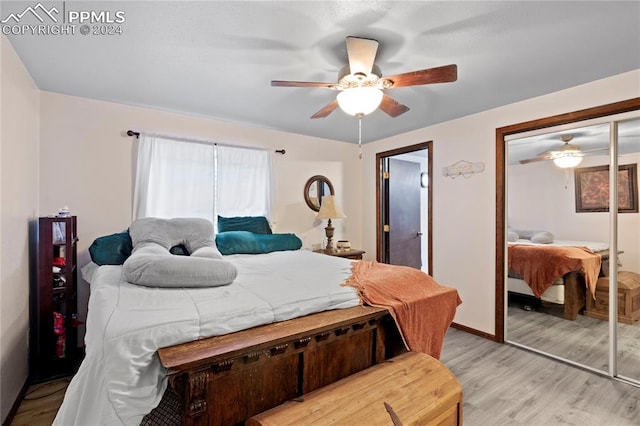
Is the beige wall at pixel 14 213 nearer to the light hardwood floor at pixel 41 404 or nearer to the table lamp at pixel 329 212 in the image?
the light hardwood floor at pixel 41 404

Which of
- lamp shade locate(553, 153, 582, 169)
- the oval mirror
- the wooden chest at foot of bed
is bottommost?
the wooden chest at foot of bed

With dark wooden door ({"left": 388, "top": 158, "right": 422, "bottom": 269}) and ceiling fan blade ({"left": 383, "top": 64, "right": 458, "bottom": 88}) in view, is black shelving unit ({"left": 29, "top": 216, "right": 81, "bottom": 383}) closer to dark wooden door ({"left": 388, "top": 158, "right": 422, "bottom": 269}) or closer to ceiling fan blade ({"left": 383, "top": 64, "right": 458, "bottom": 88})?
ceiling fan blade ({"left": 383, "top": 64, "right": 458, "bottom": 88})

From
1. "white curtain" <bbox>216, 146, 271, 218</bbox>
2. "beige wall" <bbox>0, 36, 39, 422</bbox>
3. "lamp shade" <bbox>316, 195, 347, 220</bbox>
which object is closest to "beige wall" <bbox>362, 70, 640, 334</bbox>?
"lamp shade" <bbox>316, 195, 347, 220</bbox>

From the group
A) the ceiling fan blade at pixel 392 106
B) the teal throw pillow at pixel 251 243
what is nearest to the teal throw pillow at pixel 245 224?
the teal throw pillow at pixel 251 243

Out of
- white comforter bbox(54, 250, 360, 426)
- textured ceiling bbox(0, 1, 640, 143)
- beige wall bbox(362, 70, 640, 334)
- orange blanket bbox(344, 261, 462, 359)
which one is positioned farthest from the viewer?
beige wall bbox(362, 70, 640, 334)

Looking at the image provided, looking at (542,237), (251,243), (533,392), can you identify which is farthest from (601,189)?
(251,243)

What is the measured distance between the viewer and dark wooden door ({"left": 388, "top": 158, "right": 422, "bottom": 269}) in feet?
14.8

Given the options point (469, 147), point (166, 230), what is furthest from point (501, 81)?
point (166, 230)

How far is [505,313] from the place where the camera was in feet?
9.74

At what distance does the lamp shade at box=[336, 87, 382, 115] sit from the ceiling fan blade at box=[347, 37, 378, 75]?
11 cm

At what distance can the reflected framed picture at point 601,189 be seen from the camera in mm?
2277

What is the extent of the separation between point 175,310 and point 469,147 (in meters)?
3.21

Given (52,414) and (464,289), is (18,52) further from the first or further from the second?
(464,289)

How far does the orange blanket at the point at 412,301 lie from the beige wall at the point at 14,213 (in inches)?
82.3
